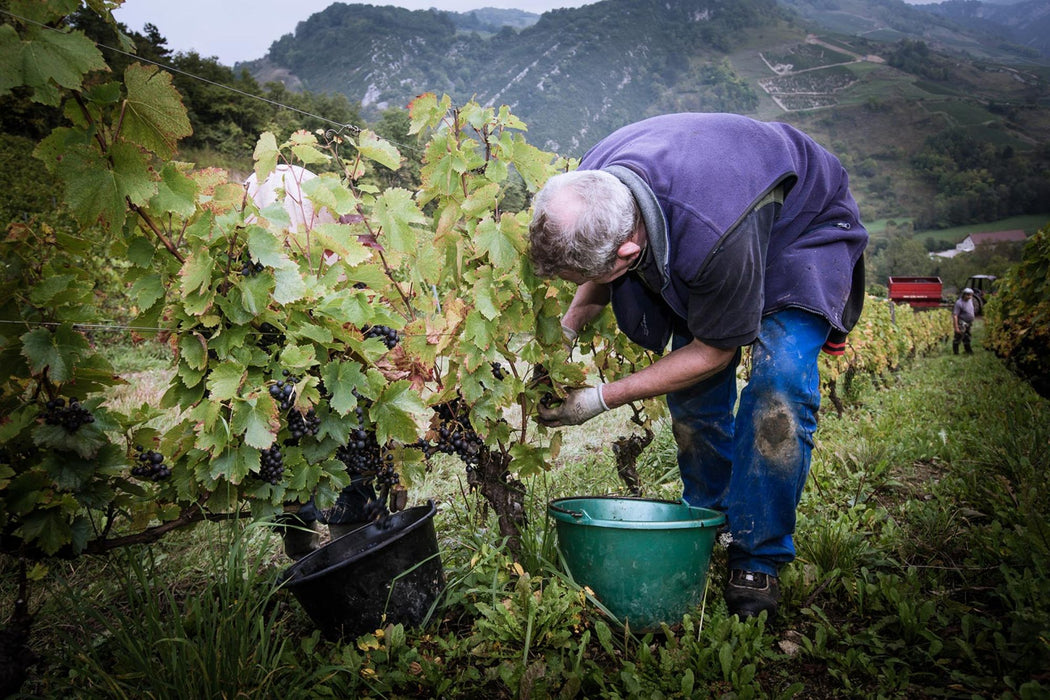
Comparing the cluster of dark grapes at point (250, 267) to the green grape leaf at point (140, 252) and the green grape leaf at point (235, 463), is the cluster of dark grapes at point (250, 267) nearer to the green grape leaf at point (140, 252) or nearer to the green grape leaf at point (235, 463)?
the green grape leaf at point (140, 252)

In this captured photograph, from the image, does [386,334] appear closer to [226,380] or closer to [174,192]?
[226,380]

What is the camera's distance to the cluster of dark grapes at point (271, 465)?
1.83 meters

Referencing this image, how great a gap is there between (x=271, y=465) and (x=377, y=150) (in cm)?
107

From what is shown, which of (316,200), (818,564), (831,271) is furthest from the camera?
(818,564)

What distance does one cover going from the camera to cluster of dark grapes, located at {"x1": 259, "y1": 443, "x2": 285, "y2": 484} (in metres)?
1.83

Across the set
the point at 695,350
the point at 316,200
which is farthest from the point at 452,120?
the point at 695,350

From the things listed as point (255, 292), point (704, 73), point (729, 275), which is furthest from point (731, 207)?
point (704, 73)

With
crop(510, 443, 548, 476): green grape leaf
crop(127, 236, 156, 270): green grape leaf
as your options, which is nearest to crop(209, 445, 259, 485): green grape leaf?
crop(127, 236, 156, 270): green grape leaf

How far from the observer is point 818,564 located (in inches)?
91.5

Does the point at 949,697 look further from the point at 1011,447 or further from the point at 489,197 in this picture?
the point at 1011,447

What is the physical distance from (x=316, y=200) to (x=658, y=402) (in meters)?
1.71

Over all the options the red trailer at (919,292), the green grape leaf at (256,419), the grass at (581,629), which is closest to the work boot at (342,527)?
the grass at (581,629)

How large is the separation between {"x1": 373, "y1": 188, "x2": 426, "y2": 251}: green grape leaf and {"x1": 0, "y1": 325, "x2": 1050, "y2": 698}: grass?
0.98 metres

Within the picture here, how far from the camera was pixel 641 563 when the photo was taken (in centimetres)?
193
